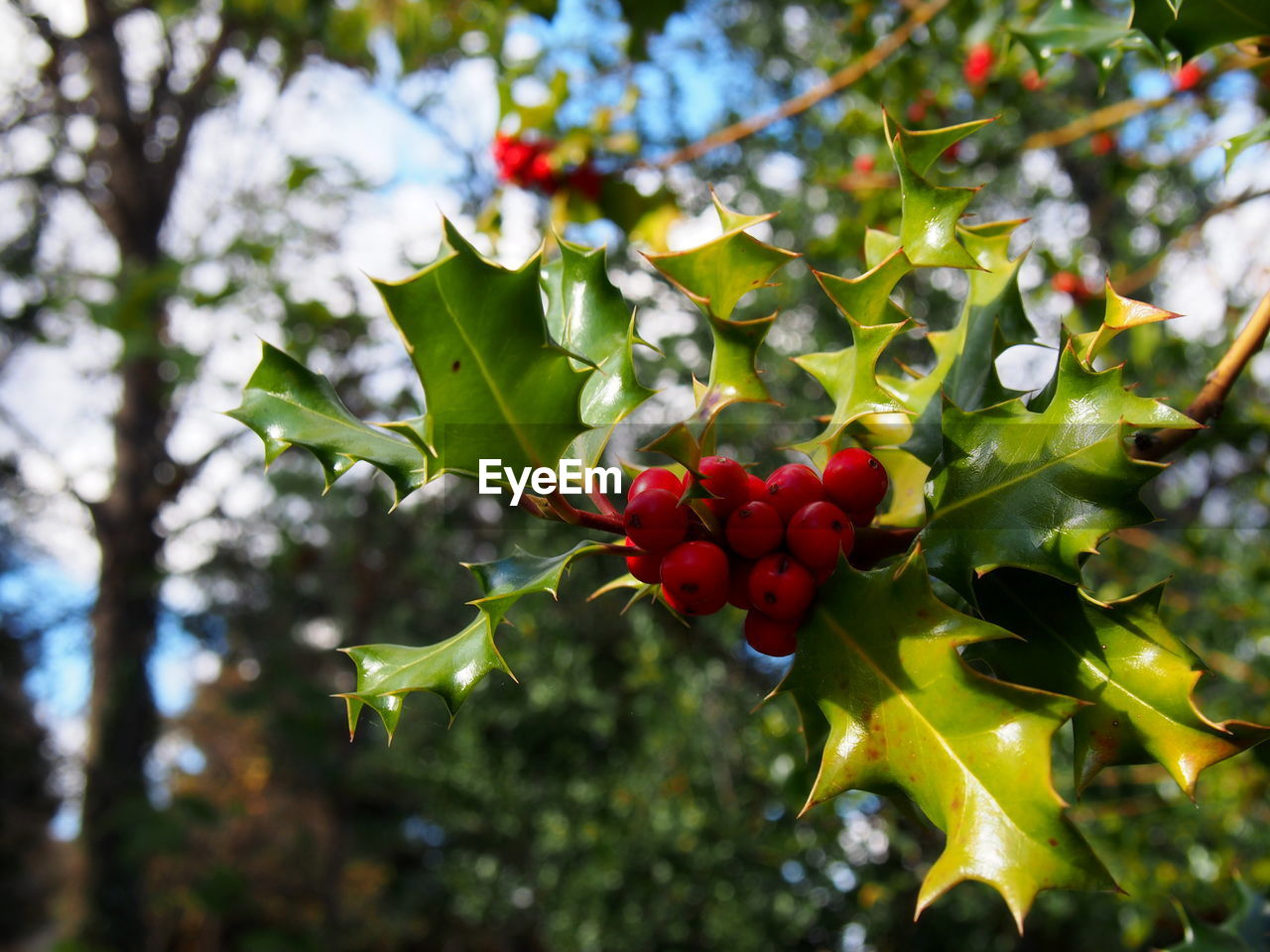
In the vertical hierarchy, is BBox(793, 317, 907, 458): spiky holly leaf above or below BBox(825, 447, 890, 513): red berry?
above

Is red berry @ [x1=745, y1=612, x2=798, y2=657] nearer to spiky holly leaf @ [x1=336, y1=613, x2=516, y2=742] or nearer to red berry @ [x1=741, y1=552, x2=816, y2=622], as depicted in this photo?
red berry @ [x1=741, y1=552, x2=816, y2=622]

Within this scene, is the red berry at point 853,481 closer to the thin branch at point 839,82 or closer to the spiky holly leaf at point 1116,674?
the spiky holly leaf at point 1116,674

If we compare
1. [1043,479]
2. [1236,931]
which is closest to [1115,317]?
[1043,479]

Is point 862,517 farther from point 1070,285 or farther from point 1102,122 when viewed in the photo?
point 1070,285

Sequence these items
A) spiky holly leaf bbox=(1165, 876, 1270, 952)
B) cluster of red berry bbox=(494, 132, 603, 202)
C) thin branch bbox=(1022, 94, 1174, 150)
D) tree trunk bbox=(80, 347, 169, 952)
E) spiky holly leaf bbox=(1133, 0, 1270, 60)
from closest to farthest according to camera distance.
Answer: spiky holly leaf bbox=(1133, 0, 1270, 60) < spiky holly leaf bbox=(1165, 876, 1270, 952) < thin branch bbox=(1022, 94, 1174, 150) < cluster of red berry bbox=(494, 132, 603, 202) < tree trunk bbox=(80, 347, 169, 952)

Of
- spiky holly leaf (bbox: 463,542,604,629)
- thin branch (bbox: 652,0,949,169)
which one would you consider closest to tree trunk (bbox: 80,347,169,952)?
thin branch (bbox: 652,0,949,169)

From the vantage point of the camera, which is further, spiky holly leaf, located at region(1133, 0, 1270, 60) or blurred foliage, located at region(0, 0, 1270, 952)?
blurred foliage, located at region(0, 0, 1270, 952)

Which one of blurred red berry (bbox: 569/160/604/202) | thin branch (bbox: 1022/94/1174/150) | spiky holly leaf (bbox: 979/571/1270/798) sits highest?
spiky holly leaf (bbox: 979/571/1270/798)
